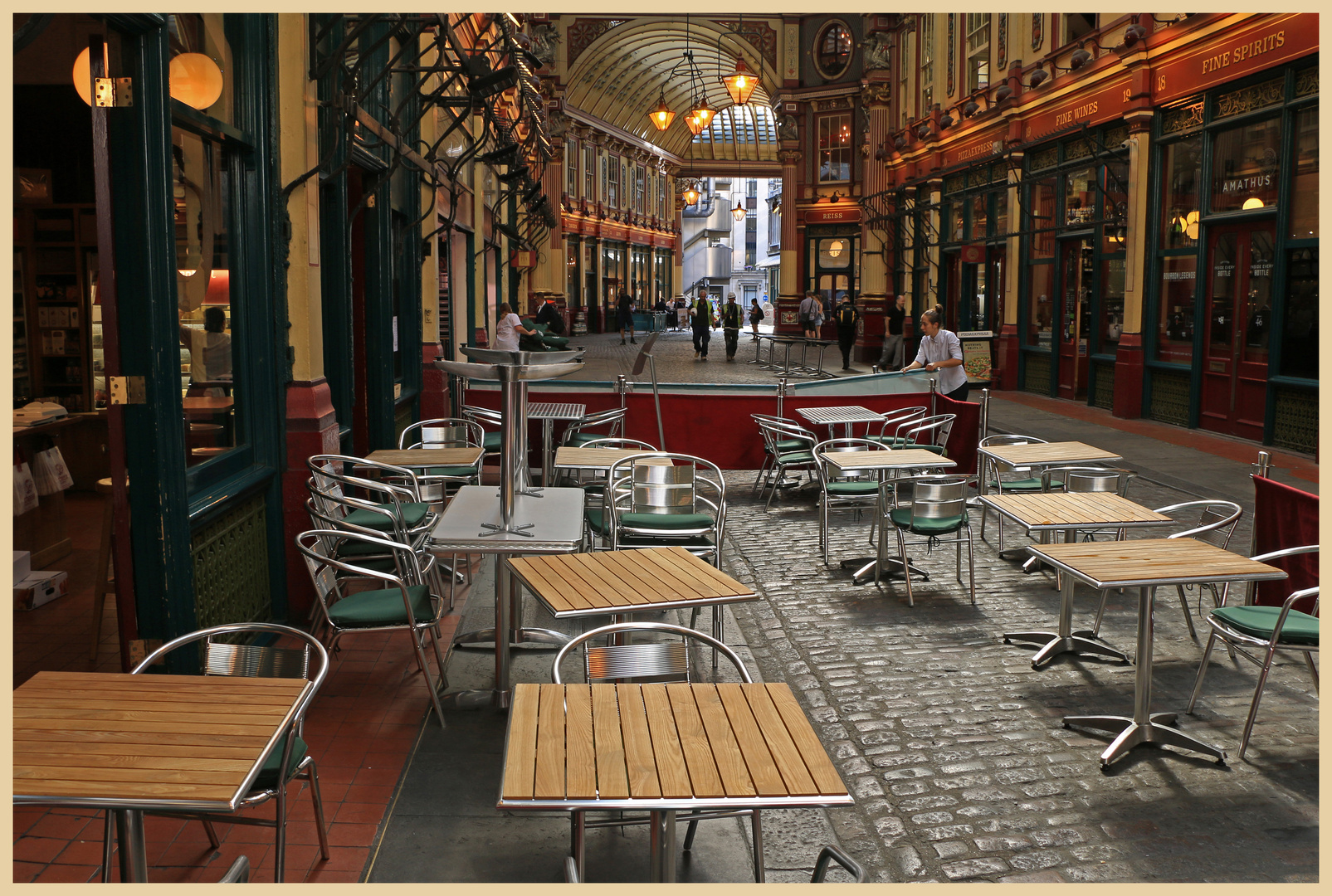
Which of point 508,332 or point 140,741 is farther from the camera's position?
point 508,332

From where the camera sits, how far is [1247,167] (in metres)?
11.6

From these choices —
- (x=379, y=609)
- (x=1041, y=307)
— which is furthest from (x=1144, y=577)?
(x=1041, y=307)

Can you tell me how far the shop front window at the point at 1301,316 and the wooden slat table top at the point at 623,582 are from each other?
860 centimetres

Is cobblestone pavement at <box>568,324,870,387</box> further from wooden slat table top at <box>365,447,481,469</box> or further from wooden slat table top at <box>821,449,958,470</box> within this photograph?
wooden slat table top at <box>365,447,481,469</box>

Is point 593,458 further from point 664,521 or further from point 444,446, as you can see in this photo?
point 444,446

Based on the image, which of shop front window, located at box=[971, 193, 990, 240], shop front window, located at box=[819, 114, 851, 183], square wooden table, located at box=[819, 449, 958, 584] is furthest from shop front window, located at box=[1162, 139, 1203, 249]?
shop front window, located at box=[819, 114, 851, 183]

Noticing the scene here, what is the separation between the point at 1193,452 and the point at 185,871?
34.6 feet

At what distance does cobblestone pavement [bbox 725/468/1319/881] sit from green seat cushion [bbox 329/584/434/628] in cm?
168

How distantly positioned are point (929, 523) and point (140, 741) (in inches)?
186

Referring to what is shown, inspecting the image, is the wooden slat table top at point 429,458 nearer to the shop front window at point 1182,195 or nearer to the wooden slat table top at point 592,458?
the wooden slat table top at point 592,458

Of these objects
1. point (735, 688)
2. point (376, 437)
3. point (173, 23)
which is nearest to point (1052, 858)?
point (735, 688)

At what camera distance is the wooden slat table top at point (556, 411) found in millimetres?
9039

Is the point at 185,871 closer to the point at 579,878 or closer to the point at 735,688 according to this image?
the point at 579,878

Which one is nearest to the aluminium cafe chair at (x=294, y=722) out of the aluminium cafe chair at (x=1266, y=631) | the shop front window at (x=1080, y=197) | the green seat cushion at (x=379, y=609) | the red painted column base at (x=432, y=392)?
the green seat cushion at (x=379, y=609)
